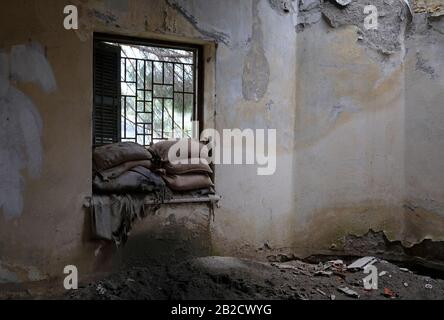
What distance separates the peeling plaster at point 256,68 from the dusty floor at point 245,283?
1513 mm

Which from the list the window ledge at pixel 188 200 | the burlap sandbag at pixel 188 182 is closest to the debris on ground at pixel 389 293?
the window ledge at pixel 188 200

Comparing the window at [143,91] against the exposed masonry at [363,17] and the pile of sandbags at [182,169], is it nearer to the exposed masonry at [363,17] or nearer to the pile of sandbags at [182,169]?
the pile of sandbags at [182,169]

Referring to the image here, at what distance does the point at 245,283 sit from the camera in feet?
10.4

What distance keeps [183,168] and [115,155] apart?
0.59m

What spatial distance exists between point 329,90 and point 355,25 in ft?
2.26

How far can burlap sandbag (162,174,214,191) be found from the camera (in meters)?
3.51

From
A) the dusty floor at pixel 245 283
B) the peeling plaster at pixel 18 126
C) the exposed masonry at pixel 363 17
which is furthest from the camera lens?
the exposed masonry at pixel 363 17

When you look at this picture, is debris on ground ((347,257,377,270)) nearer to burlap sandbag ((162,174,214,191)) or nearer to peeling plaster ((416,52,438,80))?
burlap sandbag ((162,174,214,191))

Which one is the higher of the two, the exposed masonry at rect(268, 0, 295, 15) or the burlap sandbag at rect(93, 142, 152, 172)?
the exposed masonry at rect(268, 0, 295, 15)

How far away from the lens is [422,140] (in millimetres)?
4246

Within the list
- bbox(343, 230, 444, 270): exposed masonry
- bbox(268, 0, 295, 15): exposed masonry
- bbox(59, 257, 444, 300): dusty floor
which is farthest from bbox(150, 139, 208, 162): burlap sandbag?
bbox(343, 230, 444, 270): exposed masonry

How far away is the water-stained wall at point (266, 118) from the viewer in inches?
116

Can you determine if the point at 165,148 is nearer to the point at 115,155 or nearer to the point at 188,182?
the point at 188,182
